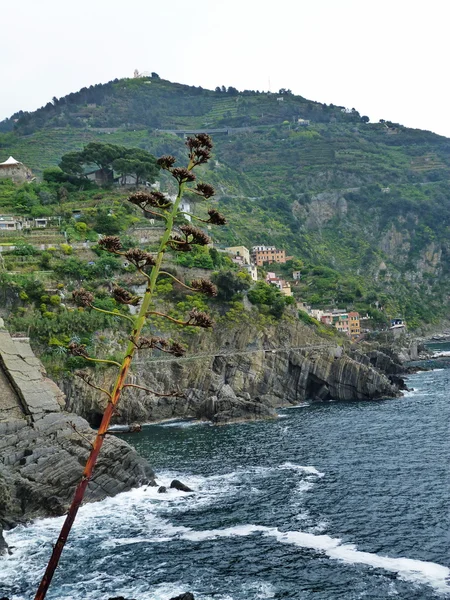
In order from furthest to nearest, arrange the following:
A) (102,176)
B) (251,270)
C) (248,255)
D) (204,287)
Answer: (248,255), (102,176), (251,270), (204,287)

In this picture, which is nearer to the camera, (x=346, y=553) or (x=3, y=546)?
(x=346, y=553)

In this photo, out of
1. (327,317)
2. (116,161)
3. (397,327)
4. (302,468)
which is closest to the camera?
(302,468)

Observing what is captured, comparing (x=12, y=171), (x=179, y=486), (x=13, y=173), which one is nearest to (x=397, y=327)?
(x=13, y=173)

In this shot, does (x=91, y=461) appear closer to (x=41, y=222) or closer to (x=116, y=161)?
(x=41, y=222)

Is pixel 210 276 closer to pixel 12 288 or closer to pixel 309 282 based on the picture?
pixel 12 288

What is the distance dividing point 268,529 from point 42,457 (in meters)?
17.5

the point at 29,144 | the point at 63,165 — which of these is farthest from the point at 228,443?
the point at 29,144

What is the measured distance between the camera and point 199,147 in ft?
36.8

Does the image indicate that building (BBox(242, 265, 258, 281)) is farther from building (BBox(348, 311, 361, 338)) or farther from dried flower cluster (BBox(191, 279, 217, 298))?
dried flower cluster (BBox(191, 279, 217, 298))

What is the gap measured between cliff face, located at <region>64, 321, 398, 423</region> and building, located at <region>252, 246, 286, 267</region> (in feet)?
189

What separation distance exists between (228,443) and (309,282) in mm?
91843

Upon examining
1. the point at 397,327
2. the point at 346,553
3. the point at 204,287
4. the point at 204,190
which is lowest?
the point at 346,553

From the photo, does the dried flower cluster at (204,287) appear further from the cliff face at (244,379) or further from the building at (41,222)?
the building at (41,222)

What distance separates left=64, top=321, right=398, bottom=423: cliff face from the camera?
2945 inches
